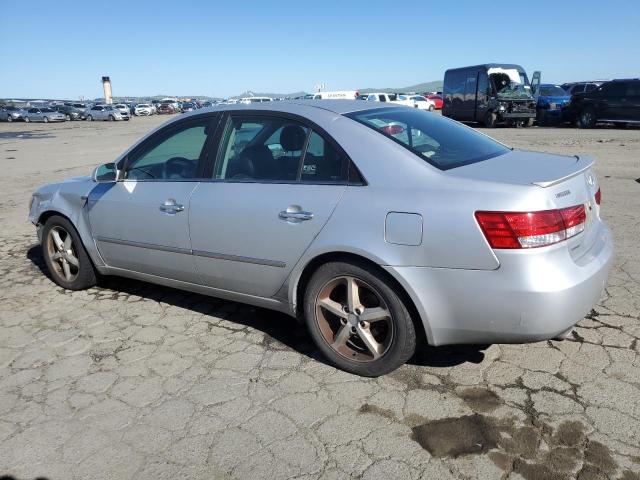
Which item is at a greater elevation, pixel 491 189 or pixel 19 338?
pixel 491 189

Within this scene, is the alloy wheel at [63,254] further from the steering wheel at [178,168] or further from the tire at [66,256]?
the steering wheel at [178,168]

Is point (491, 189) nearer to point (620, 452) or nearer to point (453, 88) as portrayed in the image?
point (620, 452)

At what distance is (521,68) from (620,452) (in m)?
23.0

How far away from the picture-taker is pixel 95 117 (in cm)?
4788

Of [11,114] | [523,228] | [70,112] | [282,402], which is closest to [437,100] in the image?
[70,112]

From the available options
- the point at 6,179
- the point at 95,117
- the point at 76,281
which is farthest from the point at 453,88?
the point at 95,117

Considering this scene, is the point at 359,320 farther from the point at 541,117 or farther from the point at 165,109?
the point at 165,109

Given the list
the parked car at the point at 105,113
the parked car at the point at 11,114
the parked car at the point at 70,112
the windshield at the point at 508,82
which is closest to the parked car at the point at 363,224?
the windshield at the point at 508,82

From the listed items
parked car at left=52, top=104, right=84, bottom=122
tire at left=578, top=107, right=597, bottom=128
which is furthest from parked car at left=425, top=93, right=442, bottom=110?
parked car at left=52, top=104, right=84, bottom=122

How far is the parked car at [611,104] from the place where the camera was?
1895cm

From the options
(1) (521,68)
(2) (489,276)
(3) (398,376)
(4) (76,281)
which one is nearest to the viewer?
(2) (489,276)

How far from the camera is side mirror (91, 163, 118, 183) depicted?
403cm

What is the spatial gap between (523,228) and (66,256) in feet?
12.4

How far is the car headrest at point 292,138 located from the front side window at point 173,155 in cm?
59
